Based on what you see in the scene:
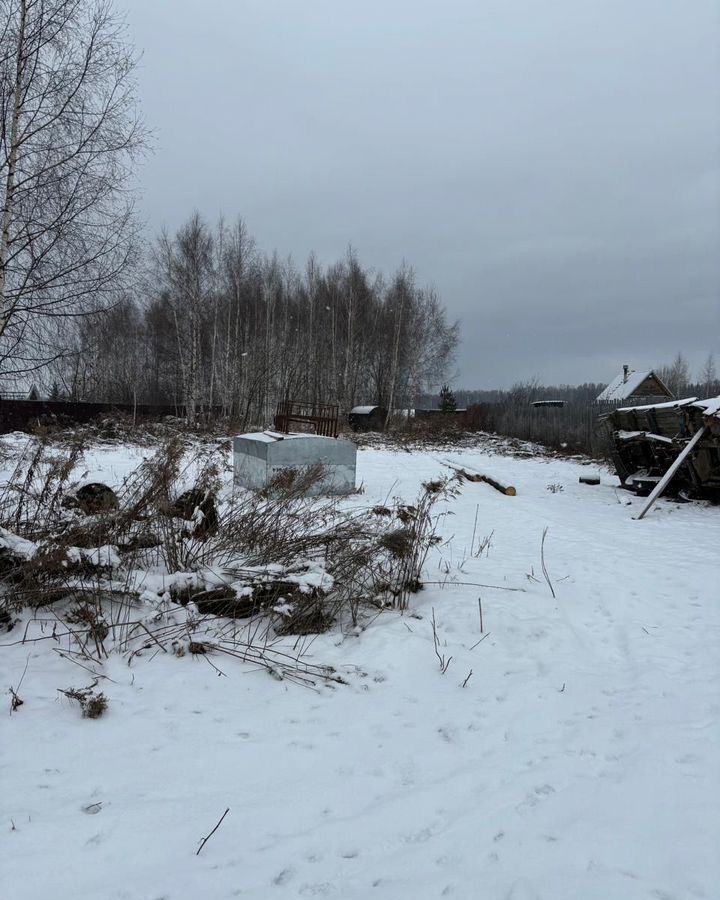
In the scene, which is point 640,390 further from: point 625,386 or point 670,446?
point 670,446

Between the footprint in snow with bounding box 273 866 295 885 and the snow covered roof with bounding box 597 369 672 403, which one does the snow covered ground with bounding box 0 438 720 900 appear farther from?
the snow covered roof with bounding box 597 369 672 403

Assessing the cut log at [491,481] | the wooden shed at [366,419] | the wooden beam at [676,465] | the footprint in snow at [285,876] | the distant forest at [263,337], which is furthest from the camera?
the wooden shed at [366,419]

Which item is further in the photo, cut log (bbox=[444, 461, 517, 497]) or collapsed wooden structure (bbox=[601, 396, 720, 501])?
cut log (bbox=[444, 461, 517, 497])

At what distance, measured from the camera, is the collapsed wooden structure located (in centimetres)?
823

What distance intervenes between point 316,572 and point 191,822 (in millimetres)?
1888

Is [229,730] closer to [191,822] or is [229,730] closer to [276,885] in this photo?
[191,822]

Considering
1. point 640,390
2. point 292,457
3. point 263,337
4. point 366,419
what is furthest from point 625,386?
point 292,457

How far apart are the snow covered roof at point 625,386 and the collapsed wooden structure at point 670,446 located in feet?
52.2

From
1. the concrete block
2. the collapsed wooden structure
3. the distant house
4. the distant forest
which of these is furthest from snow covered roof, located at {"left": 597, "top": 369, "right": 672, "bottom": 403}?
the concrete block

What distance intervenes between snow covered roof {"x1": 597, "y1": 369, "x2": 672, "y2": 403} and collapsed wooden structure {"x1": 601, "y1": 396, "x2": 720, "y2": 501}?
15922mm

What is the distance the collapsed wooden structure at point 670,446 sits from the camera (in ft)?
27.0

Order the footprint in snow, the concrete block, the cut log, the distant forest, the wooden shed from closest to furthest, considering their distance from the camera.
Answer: the footprint in snow < the concrete block < the cut log < the distant forest < the wooden shed

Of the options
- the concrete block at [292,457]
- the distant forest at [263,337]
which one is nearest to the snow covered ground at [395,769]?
the concrete block at [292,457]

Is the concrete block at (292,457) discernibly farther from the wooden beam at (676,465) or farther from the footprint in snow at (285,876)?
the footprint in snow at (285,876)
